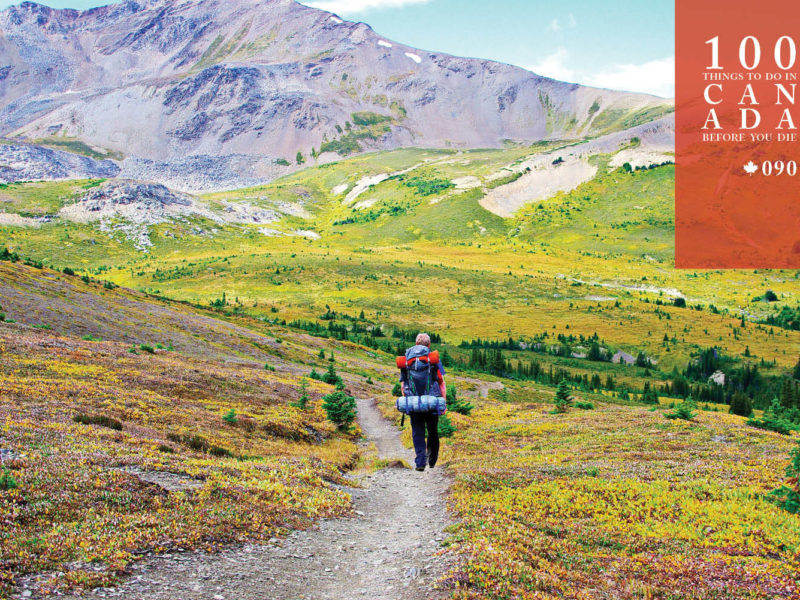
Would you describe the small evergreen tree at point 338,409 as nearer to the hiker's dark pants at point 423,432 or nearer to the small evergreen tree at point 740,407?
the hiker's dark pants at point 423,432

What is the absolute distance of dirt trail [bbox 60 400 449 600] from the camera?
8977mm

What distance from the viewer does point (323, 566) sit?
10.9m

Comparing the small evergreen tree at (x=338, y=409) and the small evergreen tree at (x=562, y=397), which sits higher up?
the small evergreen tree at (x=338, y=409)

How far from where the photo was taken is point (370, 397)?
60.3m

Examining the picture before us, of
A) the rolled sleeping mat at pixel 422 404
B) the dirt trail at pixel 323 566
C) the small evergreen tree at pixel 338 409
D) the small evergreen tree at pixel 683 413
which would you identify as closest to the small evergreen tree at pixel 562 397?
the small evergreen tree at pixel 683 413

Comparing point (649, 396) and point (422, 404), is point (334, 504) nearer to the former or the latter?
point (422, 404)

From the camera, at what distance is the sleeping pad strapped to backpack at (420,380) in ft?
51.0

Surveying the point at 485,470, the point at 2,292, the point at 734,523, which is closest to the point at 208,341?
the point at 2,292

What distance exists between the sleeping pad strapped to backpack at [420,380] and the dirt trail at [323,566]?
2937mm

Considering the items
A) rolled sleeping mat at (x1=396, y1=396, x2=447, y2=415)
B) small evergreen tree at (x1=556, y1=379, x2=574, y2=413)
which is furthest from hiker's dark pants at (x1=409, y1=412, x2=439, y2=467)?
small evergreen tree at (x1=556, y1=379, x2=574, y2=413)

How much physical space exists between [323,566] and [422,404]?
5742mm

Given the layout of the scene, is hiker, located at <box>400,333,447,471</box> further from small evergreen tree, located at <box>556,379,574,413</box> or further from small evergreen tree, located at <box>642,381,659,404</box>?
small evergreen tree, located at <box>642,381,659,404</box>

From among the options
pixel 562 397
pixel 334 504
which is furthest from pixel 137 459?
pixel 562 397

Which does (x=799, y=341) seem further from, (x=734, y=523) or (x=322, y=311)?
(x=734, y=523)
